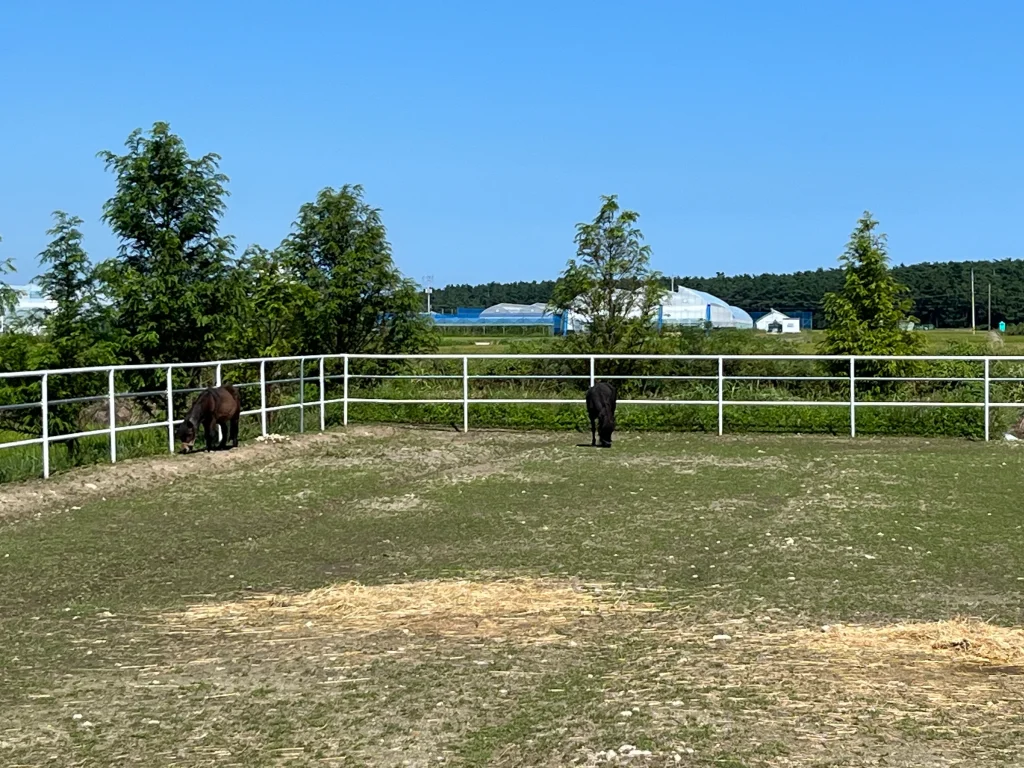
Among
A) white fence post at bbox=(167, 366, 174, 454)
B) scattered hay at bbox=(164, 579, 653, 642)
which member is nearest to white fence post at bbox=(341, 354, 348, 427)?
white fence post at bbox=(167, 366, 174, 454)

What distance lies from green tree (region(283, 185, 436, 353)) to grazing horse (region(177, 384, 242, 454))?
15.8 feet

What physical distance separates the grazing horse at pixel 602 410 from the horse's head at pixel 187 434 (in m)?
4.93

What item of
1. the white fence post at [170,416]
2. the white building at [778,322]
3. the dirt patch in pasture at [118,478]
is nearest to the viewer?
the dirt patch in pasture at [118,478]

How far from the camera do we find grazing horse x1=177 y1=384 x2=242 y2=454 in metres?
12.3

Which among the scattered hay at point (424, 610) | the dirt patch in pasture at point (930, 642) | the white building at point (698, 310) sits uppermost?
the white building at point (698, 310)

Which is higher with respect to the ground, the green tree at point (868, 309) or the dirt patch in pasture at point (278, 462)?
the green tree at point (868, 309)

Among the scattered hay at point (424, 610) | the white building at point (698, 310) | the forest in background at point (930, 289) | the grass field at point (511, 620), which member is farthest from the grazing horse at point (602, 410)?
the forest in background at point (930, 289)

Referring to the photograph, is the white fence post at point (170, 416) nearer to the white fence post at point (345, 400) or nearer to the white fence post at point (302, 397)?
the white fence post at point (302, 397)

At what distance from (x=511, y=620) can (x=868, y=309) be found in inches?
556

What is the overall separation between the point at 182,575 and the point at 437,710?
10.6 ft

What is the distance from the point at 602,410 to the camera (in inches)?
557

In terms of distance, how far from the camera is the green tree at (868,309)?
18.0 m

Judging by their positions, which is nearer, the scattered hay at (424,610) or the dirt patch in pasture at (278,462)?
the scattered hay at (424,610)

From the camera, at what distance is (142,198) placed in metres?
14.8
